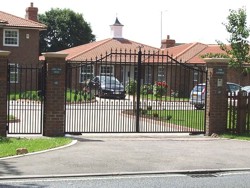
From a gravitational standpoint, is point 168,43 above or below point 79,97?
above

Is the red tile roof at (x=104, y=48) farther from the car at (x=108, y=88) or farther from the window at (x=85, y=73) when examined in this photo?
the car at (x=108, y=88)

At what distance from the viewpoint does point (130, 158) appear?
35.8ft

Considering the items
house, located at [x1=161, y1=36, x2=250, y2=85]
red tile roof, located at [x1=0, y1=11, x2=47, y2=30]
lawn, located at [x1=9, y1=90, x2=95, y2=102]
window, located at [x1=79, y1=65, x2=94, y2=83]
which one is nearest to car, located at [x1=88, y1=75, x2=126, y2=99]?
window, located at [x1=79, y1=65, x2=94, y2=83]

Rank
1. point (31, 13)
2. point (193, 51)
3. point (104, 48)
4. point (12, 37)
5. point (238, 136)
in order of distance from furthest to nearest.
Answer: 1. point (31, 13)
2. point (104, 48)
3. point (193, 51)
4. point (12, 37)
5. point (238, 136)

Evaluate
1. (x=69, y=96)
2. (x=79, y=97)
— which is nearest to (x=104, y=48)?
(x=69, y=96)

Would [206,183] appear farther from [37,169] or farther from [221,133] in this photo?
[221,133]

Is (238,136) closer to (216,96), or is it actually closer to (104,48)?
(216,96)

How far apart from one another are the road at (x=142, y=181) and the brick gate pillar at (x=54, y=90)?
4.94 metres

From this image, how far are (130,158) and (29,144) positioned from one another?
8.90ft

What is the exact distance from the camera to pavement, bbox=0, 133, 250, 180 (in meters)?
9.56

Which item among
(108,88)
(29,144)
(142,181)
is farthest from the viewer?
(108,88)

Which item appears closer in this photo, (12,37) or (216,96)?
(216,96)

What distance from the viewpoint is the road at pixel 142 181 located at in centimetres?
852

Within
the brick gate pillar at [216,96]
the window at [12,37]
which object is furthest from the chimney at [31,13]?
the brick gate pillar at [216,96]
